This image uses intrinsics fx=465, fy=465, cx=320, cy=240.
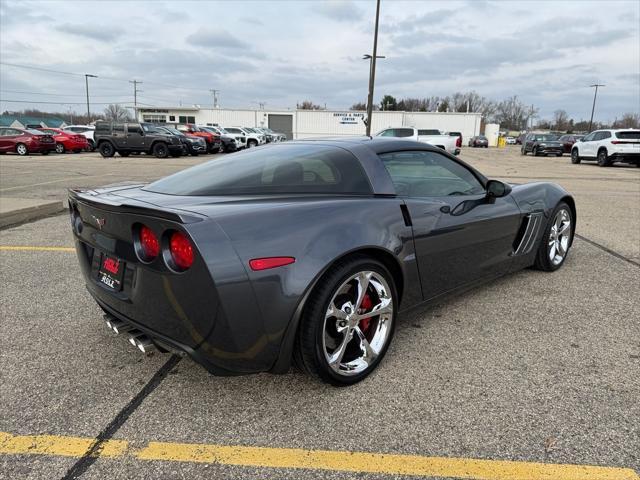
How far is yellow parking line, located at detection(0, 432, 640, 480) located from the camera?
1.90 meters

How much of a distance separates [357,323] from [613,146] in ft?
77.4

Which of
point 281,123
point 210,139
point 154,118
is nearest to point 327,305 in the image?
point 210,139

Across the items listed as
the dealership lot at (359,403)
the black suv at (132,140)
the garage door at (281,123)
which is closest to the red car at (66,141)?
the black suv at (132,140)

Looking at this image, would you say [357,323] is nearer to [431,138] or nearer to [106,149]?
[431,138]

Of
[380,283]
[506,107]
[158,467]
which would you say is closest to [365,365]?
[380,283]

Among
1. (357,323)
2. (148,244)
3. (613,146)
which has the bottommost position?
(357,323)

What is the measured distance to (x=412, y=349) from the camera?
2.95m

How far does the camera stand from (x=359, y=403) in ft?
7.82

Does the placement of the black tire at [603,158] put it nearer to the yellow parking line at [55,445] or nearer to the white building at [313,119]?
the yellow parking line at [55,445]

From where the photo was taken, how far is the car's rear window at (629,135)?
2092cm

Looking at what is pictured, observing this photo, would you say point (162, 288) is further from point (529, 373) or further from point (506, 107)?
point (506, 107)

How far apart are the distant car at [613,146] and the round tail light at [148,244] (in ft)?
78.9

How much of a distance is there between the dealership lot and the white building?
51.7 metres

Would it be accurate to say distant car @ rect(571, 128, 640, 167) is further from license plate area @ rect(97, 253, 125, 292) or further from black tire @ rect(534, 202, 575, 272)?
license plate area @ rect(97, 253, 125, 292)
